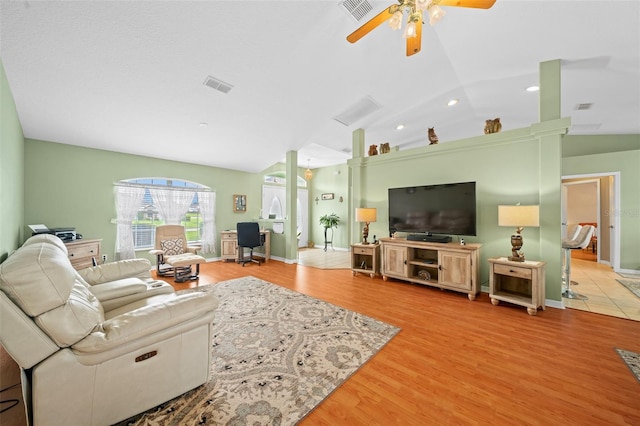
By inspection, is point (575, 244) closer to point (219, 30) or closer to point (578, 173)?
point (578, 173)

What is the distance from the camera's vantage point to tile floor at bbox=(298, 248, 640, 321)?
9.57ft


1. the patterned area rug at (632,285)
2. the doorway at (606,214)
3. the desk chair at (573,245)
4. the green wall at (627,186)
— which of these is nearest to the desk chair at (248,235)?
the desk chair at (573,245)

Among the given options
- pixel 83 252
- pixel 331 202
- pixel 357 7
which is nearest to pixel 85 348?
pixel 83 252

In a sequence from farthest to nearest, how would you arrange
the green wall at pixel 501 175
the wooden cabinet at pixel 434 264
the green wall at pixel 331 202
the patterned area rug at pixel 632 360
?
1. the green wall at pixel 331 202
2. the wooden cabinet at pixel 434 264
3. the green wall at pixel 501 175
4. the patterned area rug at pixel 632 360

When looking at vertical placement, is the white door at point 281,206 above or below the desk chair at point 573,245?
above

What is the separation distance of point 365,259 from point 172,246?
3.88m

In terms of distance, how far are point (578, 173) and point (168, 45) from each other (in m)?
7.85

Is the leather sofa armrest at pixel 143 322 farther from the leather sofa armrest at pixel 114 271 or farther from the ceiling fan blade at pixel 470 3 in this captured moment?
the ceiling fan blade at pixel 470 3

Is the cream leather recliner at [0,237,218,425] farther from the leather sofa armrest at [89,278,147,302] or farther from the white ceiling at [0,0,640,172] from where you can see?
the white ceiling at [0,0,640,172]

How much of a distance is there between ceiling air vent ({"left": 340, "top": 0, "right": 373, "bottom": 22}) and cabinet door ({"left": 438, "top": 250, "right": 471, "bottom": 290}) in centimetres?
329

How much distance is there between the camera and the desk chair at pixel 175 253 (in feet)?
13.8

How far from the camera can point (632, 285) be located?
3.80 m

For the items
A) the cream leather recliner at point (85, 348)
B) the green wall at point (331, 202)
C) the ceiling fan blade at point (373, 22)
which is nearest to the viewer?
the cream leather recliner at point (85, 348)

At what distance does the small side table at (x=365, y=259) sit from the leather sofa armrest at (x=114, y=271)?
3.31m
